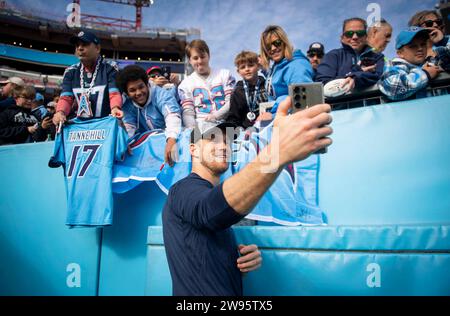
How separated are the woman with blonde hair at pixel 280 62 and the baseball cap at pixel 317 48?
1.36 m

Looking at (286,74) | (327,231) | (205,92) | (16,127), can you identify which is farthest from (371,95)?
(16,127)

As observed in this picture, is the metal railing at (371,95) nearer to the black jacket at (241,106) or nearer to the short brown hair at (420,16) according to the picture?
the black jacket at (241,106)

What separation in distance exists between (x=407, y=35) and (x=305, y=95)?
6.46ft

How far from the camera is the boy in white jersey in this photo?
314 centimetres

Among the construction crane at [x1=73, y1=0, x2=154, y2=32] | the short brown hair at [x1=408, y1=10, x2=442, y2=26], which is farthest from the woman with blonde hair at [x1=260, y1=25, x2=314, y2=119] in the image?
the construction crane at [x1=73, y1=0, x2=154, y2=32]

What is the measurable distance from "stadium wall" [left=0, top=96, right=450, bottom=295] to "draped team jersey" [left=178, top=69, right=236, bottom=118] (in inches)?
42.6

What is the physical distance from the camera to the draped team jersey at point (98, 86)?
2.95m

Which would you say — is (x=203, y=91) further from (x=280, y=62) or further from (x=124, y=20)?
(x=124, y=20)

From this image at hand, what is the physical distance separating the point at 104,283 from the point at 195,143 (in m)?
1.78

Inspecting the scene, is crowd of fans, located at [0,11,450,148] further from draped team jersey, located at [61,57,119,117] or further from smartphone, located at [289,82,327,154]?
smartphone, located at [289,82,327,154]

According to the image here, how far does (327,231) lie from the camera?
1.64 meters

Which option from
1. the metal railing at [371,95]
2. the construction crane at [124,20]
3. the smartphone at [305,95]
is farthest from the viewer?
the construction crane at [124,20]

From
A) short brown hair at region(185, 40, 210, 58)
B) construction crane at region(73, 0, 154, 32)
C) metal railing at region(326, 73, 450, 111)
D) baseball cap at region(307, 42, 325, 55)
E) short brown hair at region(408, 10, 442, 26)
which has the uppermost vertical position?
construction crane at region(73, 0, 154, 32)

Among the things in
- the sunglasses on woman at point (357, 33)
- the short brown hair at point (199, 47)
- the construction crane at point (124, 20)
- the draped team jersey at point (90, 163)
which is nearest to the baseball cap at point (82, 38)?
the draped team jersey at point (90, 163)
